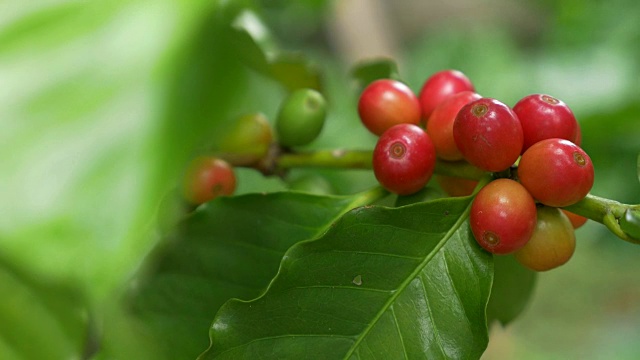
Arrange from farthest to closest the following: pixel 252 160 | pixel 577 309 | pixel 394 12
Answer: pixel 394 12, pixel 577 309, pixel 252 160

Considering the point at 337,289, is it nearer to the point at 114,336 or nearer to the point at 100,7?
the point at 114,336

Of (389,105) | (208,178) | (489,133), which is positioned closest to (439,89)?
(389,105)

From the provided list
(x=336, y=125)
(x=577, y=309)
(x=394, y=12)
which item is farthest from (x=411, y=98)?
(x=394, y=12)

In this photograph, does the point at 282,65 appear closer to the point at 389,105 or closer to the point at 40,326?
the point at 389,105

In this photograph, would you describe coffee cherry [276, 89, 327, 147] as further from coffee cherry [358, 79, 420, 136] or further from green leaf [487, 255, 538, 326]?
green leaf [487, 255, 538, 326]

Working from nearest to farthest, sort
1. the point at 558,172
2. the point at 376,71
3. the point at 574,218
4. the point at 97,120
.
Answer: the point at 97,120 < the point at 558,172 < the point at 574,218 < the point at 376,71
